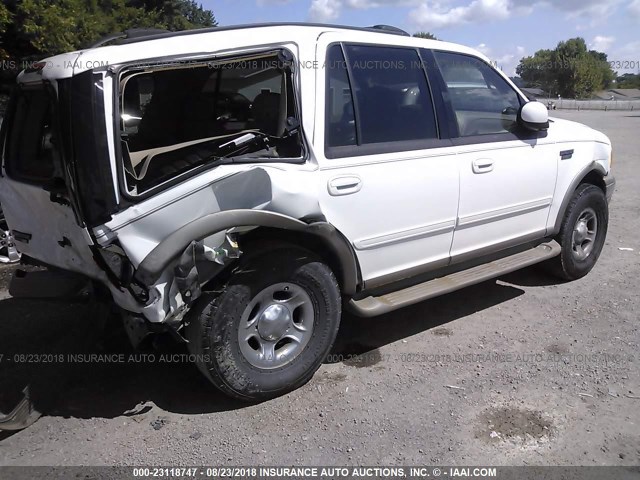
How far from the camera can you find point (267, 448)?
3.00 m

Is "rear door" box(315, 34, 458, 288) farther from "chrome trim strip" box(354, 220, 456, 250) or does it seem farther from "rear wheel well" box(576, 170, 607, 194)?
"rear wheel well" box(576, 170, 607, 194)

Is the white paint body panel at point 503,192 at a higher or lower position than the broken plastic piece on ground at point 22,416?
higher

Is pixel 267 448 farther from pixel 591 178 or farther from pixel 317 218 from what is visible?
pixel 591 178

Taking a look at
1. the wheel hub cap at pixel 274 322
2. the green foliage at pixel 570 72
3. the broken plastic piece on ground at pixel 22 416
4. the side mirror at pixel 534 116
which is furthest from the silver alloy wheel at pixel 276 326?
the green foliage at pixel 570 72

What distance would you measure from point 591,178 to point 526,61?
103 meters

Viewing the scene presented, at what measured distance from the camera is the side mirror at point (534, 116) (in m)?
4.27

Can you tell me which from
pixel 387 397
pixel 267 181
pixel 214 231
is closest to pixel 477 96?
pixel 267 181

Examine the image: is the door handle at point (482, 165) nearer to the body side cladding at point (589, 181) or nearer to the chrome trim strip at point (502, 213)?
the chrome trim strip at point (502, 213)

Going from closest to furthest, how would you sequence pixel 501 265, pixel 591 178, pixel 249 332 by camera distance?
pixel 249 332
pixel 501 265
pixel 591 178

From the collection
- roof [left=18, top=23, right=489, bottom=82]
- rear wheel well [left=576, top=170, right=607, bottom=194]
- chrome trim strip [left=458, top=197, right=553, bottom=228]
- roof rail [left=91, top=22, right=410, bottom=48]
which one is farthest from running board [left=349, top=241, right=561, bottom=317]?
roof rail [left=91, top=22, right=410, bottom=48]

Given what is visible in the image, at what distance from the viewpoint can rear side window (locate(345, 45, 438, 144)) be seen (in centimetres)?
357

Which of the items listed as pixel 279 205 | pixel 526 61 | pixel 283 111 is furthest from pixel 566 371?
pixel 526 61

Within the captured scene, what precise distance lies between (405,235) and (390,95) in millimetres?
908

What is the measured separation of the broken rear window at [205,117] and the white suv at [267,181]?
0.01m
